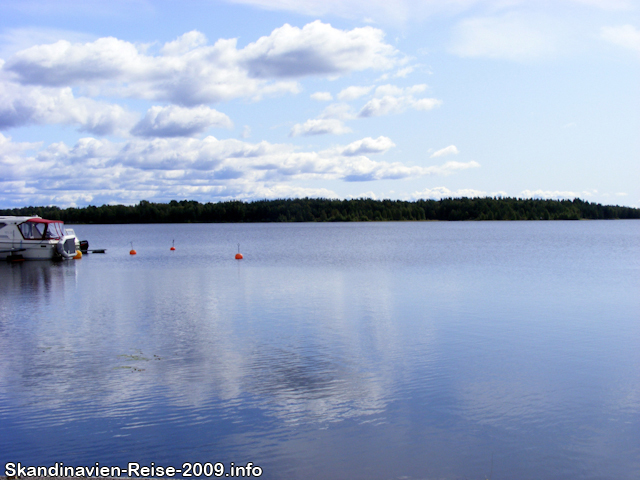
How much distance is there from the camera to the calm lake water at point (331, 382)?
743 centimetres

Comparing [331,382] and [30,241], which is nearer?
[331,382]

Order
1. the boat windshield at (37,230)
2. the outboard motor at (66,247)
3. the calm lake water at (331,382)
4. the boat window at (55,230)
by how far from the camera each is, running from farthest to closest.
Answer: the boat window at (55,230)
the boat windshield at (37,230)
the outboard motor at (66,247)
the calm lake water at (331,382)

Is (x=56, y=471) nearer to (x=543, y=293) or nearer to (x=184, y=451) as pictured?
(x=184, y=451)

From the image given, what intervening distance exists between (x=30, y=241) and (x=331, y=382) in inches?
1488

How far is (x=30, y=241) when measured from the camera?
41188 mm

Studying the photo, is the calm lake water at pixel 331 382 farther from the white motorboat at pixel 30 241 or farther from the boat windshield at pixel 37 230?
the boat windshield at pixel 37 230

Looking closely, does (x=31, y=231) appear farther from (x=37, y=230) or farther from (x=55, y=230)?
(x=55, y=230)

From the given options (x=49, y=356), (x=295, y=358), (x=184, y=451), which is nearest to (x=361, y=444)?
(x=184, y=451)

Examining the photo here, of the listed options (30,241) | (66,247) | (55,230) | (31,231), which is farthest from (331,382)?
(55,230)

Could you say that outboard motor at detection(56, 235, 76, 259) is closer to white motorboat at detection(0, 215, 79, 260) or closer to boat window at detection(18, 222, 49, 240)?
white motorboat at detection(0, 215, 79, 260)

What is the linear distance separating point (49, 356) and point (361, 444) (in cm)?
824

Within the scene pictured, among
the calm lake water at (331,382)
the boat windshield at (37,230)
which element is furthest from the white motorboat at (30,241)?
the calm lake water at (331,382)

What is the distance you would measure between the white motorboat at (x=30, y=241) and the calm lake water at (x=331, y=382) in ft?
69.7

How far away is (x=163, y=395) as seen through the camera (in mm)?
9656
